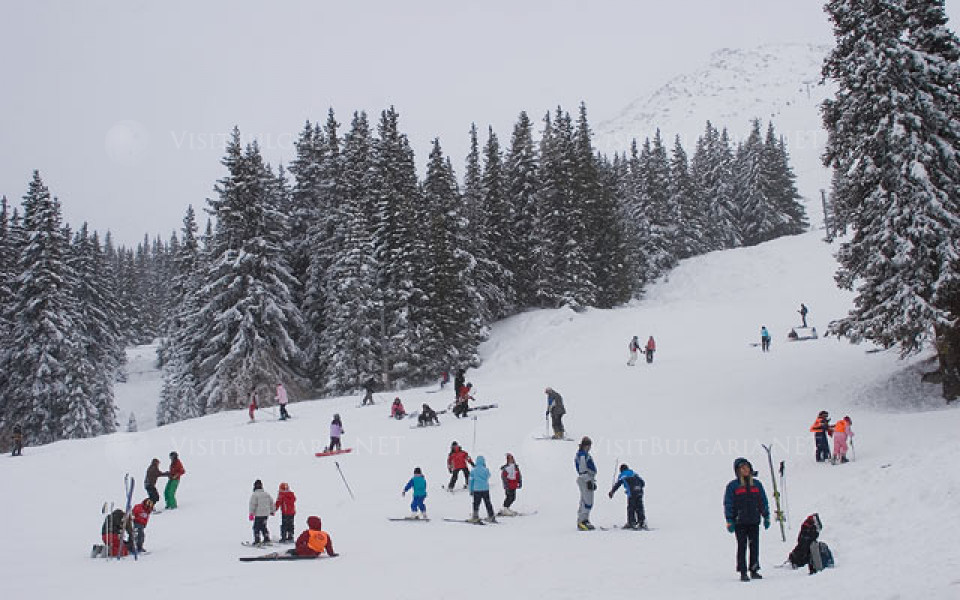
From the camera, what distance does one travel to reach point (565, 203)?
52.6m

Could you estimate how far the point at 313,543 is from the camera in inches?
489

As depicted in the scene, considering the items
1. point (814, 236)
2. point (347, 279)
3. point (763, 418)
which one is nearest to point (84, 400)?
point (347, 279)

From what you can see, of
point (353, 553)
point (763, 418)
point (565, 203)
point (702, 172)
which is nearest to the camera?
point (353, 553)

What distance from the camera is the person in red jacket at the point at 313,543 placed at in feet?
40.8

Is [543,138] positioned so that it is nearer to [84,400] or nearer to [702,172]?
[702,172]

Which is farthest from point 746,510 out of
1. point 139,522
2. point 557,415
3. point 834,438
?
point 557,415

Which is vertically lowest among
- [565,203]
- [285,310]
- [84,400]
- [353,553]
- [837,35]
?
[353,553]

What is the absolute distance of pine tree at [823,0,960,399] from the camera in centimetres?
1992

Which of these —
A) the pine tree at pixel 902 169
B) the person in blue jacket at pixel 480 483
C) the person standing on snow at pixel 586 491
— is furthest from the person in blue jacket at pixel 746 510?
the pine tree at pixel 902 169

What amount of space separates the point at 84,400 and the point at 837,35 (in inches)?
1654

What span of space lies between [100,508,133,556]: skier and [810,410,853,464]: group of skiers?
15840mm

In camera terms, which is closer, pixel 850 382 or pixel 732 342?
pixel 850 382

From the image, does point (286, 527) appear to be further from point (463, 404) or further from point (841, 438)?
point (841, 438)

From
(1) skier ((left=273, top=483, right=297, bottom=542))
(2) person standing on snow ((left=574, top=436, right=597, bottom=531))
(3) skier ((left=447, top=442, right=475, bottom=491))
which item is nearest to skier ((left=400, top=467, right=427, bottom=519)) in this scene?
(3) skier ((left=447, top=442, right=475, bottom=491))
